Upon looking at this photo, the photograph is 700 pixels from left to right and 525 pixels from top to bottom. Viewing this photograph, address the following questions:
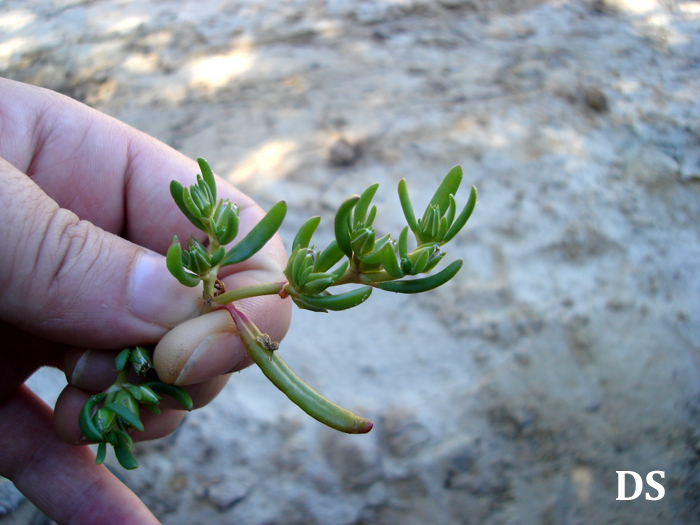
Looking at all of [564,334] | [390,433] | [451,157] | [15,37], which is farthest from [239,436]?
[15,37]

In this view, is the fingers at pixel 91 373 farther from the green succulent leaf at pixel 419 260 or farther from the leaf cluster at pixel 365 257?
the green succulent leaf at pixel 419 260

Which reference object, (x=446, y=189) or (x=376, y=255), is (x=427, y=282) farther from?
(x=446, y=189)

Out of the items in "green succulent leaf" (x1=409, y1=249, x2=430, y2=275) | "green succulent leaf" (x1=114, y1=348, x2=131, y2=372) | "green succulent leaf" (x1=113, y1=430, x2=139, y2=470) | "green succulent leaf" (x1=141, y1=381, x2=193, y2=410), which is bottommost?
"green succulent leaf" (x1=113, y1=430, x2=139, y2=470)

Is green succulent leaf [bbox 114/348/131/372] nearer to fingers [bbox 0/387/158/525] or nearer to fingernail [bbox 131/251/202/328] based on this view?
fingernail [bbox 131/251/202/328]

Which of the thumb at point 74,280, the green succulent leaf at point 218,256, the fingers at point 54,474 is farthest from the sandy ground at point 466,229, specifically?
the green succulent leaf at point 218,256

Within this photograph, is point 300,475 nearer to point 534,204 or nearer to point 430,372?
point 430,372

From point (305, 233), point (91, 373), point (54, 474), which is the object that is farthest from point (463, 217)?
point (54, 474)

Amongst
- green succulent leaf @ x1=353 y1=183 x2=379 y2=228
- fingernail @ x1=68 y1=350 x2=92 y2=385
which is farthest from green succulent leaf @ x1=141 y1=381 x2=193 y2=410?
green succulent leaf @ x1=353 y1=183 x2=379 y2=228

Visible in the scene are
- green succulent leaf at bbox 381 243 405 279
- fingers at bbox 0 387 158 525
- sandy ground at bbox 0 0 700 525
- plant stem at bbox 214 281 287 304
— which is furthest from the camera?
sandy ground at bbox 0 0 700 525

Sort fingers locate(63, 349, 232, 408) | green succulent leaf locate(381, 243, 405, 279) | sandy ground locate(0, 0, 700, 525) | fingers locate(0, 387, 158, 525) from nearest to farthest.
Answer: green succulent leaf locate(381, 243, 405, 279)
fingers locate(63, 349, 232, 408)
fingers locate(0, 387, 158, 525)
sandy ground locate(0, 0, 700, 525)
